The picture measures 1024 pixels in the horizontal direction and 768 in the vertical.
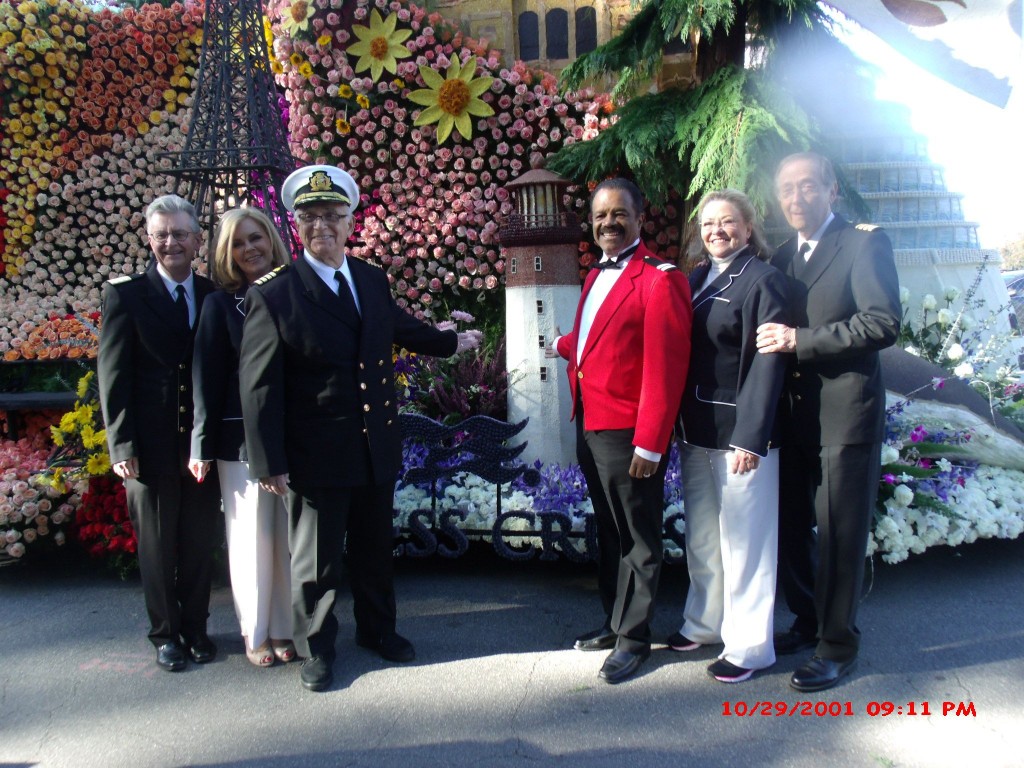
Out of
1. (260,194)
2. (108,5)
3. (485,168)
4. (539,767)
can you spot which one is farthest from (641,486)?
(108,5)

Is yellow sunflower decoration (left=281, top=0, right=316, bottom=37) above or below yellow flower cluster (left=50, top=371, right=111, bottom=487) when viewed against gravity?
above

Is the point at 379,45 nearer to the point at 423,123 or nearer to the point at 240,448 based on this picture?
the point at 423,123

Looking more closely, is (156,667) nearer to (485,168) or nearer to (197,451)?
(197,451)

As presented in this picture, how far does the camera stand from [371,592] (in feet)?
10.3

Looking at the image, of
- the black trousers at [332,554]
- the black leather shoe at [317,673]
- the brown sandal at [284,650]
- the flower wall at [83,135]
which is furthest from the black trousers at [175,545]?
the flower wall at [83,135]

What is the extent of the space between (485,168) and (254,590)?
17.2ft

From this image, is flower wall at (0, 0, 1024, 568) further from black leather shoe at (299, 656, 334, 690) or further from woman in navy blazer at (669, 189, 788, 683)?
black leather shoe at (299, 656, 334, 690)

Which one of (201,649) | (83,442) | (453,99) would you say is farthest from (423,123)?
(201,649)

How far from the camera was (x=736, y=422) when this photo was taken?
2.73 m

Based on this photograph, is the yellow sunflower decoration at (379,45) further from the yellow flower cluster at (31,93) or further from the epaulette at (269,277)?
the epaulette at (269,277)

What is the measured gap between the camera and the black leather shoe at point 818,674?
2.79m

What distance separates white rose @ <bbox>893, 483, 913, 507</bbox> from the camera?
154 inches

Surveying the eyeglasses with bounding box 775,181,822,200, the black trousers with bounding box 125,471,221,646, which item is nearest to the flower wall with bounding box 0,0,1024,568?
the black trousers with bounding box 125,471,221,646
